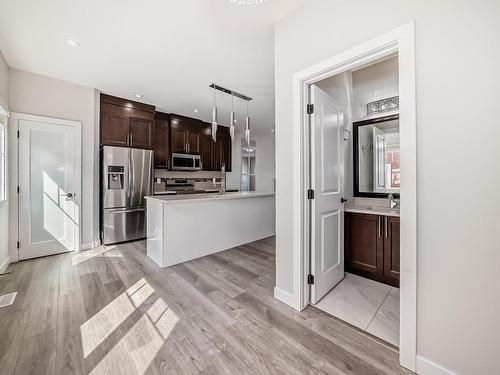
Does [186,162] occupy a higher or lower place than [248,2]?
lower

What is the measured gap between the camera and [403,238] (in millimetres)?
1315

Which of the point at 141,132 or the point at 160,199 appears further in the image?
the point at 141,132

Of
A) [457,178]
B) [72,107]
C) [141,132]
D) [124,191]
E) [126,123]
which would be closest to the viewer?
[457,178]

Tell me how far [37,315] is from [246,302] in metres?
1.84

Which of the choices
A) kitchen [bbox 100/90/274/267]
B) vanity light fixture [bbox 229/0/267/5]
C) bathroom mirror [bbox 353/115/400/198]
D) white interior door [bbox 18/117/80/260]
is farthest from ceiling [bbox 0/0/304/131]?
bathroom mirror [bbox 353/115/400/198]

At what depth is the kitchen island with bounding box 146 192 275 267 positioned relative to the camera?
2.93 m

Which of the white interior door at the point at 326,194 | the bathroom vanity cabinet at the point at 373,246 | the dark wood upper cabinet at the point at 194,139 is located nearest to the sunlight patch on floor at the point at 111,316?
the white interior door at the point at 326,194

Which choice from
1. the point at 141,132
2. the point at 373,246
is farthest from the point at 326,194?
the point at 141,132

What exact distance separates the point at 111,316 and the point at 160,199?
147cm

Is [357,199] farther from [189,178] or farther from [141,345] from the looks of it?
[189,178]

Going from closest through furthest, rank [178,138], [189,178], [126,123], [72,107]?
[72,107], [126,123], [178,138], [189,178]

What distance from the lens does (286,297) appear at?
203cm

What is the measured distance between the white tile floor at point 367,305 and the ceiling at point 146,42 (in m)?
2.79

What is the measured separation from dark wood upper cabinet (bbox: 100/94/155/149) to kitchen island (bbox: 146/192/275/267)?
5.45ft
